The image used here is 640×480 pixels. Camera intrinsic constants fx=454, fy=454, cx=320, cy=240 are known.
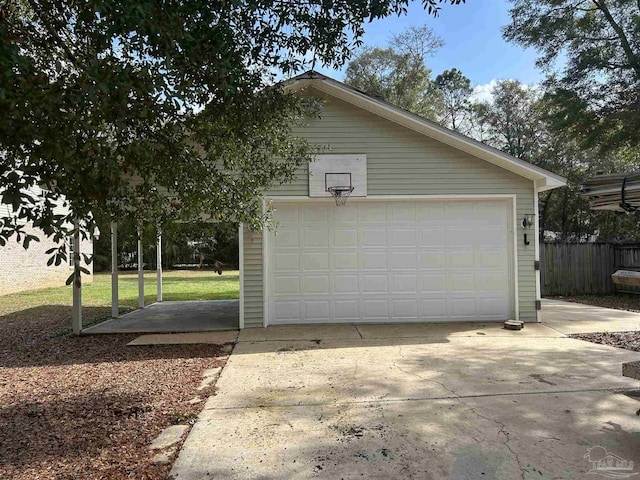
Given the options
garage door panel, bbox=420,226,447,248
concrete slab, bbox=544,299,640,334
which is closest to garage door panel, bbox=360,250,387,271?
garage door panel, bbox=420,226,447,248

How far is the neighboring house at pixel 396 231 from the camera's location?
8.79m

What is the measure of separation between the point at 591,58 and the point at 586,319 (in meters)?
9.11

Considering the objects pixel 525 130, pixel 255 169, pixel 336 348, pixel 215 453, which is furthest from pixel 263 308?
pixel 525 130

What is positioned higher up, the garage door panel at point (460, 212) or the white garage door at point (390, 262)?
the garage door panel at point (460, 212)

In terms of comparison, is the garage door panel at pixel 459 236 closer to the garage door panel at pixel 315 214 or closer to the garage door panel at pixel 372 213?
the garage door panel at pixel 372 213

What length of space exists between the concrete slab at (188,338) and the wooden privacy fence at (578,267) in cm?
1156

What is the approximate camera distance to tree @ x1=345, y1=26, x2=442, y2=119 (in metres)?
27.5

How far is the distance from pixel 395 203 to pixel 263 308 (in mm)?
3316

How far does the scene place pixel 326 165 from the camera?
28.9ft

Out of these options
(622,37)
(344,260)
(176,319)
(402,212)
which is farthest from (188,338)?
(622,37)

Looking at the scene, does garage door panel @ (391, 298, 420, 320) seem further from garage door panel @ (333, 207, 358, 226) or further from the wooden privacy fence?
the wooden privacy fence

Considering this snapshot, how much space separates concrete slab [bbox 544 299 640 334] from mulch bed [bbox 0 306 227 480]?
21.5ft
